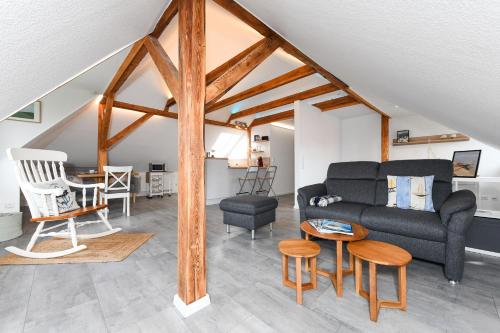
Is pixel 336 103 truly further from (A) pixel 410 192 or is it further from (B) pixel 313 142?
(A) pixel 410 192

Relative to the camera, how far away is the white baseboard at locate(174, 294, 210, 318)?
1292mm

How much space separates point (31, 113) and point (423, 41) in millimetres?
4940

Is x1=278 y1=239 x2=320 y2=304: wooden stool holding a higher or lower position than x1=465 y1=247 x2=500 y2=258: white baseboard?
higher

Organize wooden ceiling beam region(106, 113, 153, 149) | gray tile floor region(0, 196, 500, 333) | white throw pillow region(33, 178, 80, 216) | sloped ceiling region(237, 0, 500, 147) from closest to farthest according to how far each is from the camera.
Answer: sloped ceiling region(237, 0, 500, 147) → gray tile floor region(0, 196, 500, 333) → white throw pillow region(33, 178, 80, 216) → wooden ceiling beam region(106, 113, 153, 149)

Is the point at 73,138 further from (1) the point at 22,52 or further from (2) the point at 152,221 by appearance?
(1) the point at 22,52

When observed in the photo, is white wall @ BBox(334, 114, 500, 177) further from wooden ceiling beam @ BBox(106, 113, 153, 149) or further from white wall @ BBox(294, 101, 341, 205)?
wooden ceiling beam @ BBox(106, 113, 153, 149)

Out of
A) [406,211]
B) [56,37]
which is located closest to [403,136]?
[406,211]

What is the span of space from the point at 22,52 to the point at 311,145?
492cm

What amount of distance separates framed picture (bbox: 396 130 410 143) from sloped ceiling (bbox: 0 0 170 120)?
6.14m

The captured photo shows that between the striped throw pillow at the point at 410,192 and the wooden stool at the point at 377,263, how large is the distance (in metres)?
1.13

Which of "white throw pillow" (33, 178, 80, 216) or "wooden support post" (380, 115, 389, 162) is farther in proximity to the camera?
"wooden support post" (380, 115, 389, 162)

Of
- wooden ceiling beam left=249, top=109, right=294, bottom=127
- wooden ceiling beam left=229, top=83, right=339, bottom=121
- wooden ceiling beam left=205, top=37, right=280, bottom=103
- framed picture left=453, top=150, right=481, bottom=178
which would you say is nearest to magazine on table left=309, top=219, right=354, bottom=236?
wooden ceiling beam left=205, top=37, right=280, bottom=103

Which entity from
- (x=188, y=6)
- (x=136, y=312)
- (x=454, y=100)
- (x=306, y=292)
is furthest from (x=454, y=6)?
(x=136, y=312)

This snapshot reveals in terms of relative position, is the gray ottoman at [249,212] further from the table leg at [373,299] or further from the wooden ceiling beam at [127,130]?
the wooden ceiling beam at [127,130]
